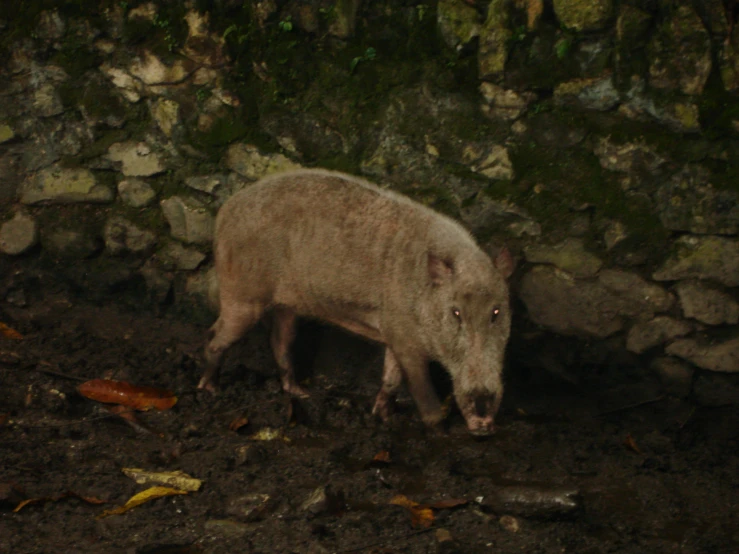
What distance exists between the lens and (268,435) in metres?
5.16

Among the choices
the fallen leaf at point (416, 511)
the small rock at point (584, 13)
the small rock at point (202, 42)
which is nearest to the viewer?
the fallen leaf at point (416, 511)

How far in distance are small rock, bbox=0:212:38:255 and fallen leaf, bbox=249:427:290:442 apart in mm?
2311

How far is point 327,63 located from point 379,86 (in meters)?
0.35

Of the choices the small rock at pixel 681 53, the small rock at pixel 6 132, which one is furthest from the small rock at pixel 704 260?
the small rock at pixel 6 132

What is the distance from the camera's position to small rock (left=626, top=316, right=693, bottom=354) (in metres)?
5.13

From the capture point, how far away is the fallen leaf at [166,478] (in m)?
4.45

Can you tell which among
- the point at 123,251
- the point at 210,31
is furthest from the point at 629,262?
the point at 123,251

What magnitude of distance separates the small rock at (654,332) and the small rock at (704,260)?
0.25 metres

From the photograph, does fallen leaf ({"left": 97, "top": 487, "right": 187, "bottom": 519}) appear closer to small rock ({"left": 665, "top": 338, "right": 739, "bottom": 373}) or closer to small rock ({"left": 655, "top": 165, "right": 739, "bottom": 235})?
small rock ({"left": 665, "top": 338, "right": 739, "bottom": 373})

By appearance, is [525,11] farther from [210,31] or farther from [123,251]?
[123,251]

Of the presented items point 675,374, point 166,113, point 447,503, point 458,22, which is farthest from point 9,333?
point 675,374

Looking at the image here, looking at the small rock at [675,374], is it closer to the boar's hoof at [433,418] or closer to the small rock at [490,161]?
the boar's hoof at [433,418]

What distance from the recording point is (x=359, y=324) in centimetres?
548

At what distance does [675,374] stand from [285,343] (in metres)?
2.28
